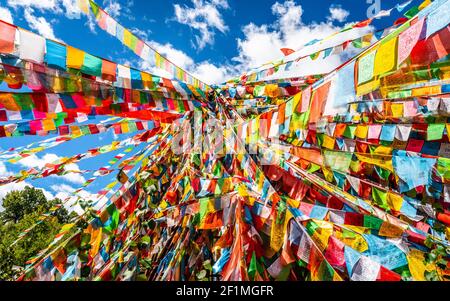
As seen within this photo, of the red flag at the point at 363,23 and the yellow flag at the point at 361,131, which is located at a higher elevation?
the red flag at the point at 363,23

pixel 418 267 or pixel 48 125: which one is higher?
pixel 48 125

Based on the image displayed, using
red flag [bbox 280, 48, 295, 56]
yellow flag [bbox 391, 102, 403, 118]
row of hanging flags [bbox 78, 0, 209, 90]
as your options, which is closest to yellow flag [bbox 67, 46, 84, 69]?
row of hanging flags [bbox 78, 0, 209, 90]

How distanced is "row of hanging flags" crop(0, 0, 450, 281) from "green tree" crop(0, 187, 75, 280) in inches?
197

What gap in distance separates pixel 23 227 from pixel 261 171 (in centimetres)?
1790

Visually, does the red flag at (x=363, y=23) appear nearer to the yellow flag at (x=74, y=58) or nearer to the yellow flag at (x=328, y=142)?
the yellow flag at (x=328, y=142)

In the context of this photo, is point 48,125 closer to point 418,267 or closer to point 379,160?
point 418,267

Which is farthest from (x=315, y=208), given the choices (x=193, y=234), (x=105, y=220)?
(x=105, y=220)

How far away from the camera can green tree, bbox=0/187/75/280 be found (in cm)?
1151

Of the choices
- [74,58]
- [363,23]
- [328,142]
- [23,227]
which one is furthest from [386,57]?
[23,227]

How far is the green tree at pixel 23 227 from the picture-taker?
11.5 meters

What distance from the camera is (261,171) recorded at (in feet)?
8.68

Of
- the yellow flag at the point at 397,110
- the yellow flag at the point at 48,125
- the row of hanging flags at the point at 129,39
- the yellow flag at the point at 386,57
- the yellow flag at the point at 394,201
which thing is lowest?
the yellow flag at the point at 394,201

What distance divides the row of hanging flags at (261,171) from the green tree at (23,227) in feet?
16.4

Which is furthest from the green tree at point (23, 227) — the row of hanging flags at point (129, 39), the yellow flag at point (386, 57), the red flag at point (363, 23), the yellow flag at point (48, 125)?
the yellow flag at point (386, 57)
